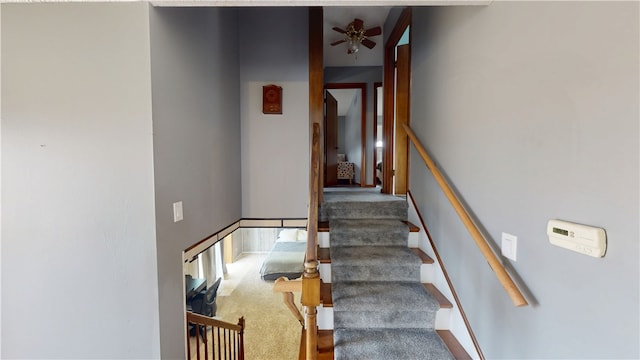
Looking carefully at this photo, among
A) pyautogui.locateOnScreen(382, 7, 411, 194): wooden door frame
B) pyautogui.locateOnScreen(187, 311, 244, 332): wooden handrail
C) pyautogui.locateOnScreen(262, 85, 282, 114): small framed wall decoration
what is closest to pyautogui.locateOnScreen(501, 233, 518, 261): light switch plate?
pyautogui.locateOnScreen(187, 311, 244, 332): wooden handrail

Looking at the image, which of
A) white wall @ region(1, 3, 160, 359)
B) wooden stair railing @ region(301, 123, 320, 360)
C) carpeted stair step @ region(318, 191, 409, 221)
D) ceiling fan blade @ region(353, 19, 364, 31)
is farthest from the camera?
ceiling fan blade @ region(353, 19, 364, 31)

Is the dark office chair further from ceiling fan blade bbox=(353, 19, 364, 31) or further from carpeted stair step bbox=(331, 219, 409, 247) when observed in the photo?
ceiling fan blade bbox=(353, 19, 364, 31)

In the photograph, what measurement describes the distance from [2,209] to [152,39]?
1269 millimetres

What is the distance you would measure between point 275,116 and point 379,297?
2170mm

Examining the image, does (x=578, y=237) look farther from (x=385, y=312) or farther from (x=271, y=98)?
(x=271, y=98)

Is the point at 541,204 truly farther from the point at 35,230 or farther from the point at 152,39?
the point at 35,230

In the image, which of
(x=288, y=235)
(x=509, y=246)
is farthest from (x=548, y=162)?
(x=288, y=235)

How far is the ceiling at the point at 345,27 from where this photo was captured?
11.2ft

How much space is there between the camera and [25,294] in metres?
1.49

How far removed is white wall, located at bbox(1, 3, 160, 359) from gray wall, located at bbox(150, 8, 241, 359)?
0.23 ft

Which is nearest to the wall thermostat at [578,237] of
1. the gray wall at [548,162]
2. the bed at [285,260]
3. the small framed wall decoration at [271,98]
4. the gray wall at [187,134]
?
the gray wall at [548,162]

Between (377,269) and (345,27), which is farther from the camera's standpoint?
(345,27)

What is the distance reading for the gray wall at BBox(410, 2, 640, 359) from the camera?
79cm

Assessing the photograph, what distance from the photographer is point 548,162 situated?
103 centimetres
